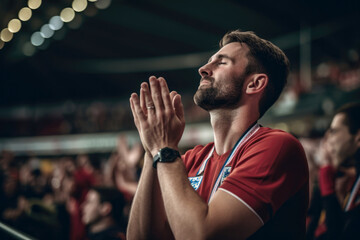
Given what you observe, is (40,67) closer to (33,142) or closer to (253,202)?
(33,142)

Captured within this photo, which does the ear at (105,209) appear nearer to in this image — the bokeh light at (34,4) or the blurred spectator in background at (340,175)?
the blurred spectator in background at (340,175)

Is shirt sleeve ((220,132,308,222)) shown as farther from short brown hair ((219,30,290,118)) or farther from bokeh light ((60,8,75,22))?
bokeh light ((60,8,75,22))

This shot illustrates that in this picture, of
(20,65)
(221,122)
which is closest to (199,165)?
(221,122)

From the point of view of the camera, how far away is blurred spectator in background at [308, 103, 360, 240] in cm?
210

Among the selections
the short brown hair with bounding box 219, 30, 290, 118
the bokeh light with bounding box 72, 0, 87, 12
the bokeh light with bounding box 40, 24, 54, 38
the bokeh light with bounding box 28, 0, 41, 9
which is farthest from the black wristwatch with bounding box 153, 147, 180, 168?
the bokeh light with bounding box 40, 24, 54, 38

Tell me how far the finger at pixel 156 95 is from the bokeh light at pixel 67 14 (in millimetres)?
9301

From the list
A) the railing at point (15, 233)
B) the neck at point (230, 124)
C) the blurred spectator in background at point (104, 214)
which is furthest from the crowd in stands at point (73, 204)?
the neck at point (230, 124)

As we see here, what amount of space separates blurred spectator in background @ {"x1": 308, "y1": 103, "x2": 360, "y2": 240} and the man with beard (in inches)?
35.8

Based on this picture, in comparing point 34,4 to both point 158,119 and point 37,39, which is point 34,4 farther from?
point 158,119

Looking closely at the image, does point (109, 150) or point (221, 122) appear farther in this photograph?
point (109, 150)

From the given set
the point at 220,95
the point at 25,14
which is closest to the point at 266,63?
the point at 220,95

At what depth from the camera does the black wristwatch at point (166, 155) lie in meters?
1.27

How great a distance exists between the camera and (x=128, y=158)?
3.63 meters

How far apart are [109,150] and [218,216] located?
14420 mm
